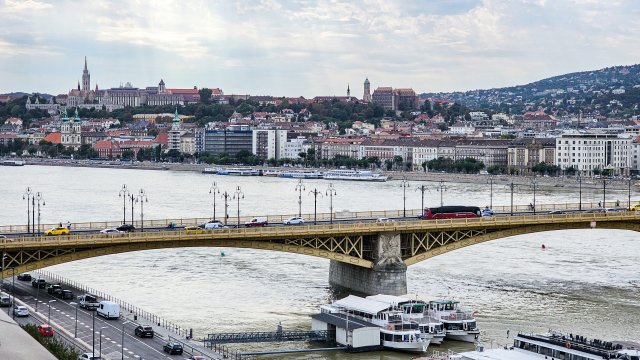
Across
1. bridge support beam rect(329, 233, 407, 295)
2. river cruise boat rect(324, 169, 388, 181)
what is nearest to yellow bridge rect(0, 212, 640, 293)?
bridge support beam rect(329, 233, 407, 295)

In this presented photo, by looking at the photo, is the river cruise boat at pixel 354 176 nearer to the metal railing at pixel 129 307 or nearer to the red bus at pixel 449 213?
the red bus at pixel 449 213

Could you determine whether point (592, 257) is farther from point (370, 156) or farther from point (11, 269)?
point (370, 156)

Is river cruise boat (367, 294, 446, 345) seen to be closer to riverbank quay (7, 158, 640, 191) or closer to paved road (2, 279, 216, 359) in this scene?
paved road (2, 279, 216, 359)

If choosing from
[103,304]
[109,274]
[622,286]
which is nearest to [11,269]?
[103,304]

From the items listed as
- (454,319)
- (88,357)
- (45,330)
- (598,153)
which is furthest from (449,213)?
(598,153)

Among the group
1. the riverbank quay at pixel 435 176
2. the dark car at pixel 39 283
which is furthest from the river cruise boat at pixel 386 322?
the riverbank quay at pixel 435 176
